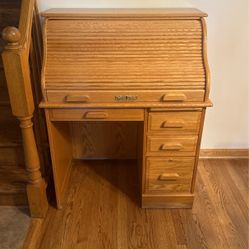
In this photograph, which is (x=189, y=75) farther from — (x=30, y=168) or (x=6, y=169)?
(x=6, y=169)

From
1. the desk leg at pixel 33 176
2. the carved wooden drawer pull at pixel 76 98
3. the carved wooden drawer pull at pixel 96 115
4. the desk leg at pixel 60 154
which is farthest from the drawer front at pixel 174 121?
the desk leg at pixel 33 176

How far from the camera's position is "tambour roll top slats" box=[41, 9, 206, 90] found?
1.50 metres

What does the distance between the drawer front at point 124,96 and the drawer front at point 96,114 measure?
6cm

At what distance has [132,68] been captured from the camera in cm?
152

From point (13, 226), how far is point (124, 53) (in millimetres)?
1232

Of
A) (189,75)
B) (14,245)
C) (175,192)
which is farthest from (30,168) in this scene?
(189,75)

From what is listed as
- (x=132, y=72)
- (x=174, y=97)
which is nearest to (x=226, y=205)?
(x=174, y=97)

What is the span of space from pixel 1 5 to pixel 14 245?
156 centimetres

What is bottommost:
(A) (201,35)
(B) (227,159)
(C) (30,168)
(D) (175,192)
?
(B) (227,159)

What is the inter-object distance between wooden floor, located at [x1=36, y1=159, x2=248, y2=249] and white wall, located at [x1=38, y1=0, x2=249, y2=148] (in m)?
0.32

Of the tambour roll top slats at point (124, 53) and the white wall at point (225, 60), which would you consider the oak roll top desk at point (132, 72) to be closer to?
the tambour roll top slats at point (124, 53)

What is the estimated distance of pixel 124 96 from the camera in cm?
151

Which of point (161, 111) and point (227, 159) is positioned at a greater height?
point (161, 111)

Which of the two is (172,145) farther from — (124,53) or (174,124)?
(124,53)
